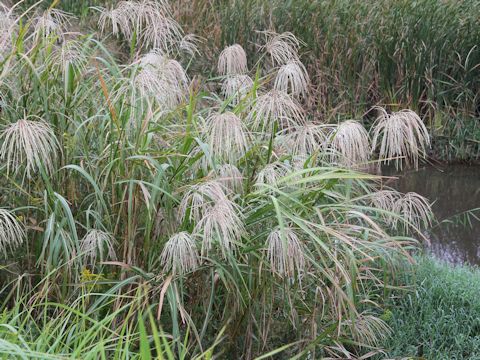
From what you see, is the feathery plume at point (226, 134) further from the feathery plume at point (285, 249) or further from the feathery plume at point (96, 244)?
the feathery plume at point (96, 244)

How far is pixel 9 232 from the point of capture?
3.53m

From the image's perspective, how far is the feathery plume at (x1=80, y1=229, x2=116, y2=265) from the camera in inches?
129

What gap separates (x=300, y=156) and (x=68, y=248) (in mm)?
1111

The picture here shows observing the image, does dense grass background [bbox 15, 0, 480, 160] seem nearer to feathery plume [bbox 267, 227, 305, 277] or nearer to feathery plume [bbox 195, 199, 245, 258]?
feathery plume [bbox 267, 227, 305, 277]

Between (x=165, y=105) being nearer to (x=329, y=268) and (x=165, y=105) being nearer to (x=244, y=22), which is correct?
(x=329, y=268)

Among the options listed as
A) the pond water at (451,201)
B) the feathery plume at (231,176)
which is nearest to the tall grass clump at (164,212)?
the feathery plume at (231,176)

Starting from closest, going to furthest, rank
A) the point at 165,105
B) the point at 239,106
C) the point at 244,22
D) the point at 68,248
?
the point at 68,248 < the point at 239,106 < the point at 165,105 < the point at 244,22

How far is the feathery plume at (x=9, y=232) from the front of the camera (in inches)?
122

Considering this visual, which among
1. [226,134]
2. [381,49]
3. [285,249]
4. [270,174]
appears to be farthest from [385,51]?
[285,249]

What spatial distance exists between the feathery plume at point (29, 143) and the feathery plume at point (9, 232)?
183 mm

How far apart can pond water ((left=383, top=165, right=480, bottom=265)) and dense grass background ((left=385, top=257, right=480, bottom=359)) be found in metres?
1.80

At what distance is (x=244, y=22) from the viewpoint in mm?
9016

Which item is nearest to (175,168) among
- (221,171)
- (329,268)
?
(221,171)

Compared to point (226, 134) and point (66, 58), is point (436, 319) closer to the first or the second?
point (226, 134)
